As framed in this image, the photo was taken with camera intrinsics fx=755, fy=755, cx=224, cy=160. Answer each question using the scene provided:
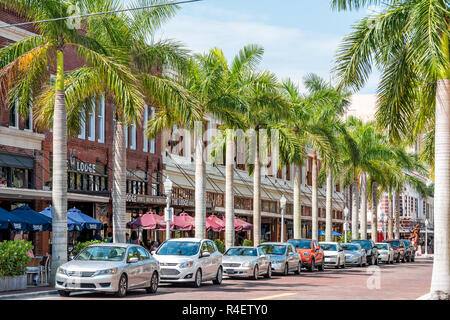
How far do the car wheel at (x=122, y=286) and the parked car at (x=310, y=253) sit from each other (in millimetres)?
18329

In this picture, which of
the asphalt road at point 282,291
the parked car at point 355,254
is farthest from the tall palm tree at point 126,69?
the parked car at point 355,254

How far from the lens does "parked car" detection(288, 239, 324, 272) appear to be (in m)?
38.7

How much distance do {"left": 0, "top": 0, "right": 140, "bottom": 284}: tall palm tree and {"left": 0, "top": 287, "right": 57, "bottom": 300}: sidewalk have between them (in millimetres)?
1219

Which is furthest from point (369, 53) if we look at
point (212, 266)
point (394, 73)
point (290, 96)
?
point (290, 96)

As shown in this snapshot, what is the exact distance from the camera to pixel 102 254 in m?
21.8

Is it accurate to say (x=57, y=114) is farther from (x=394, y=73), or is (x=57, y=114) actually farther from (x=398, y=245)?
(x=398, y=245)

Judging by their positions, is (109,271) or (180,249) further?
(180,249)

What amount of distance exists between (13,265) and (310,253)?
1940 cm

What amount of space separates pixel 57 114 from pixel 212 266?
293 inches

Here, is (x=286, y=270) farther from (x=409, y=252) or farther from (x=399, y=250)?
(x=409, y=252)

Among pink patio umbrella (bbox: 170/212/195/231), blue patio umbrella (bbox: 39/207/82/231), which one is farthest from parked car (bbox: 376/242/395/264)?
blue patio umbrella (bbox: 39/207/82/231)

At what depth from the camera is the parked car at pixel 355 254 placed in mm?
46906

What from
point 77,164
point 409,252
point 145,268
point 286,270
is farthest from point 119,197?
point 409,252

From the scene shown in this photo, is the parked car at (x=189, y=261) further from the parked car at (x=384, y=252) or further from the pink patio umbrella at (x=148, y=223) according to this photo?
the parked car at (x=384, y=252)
